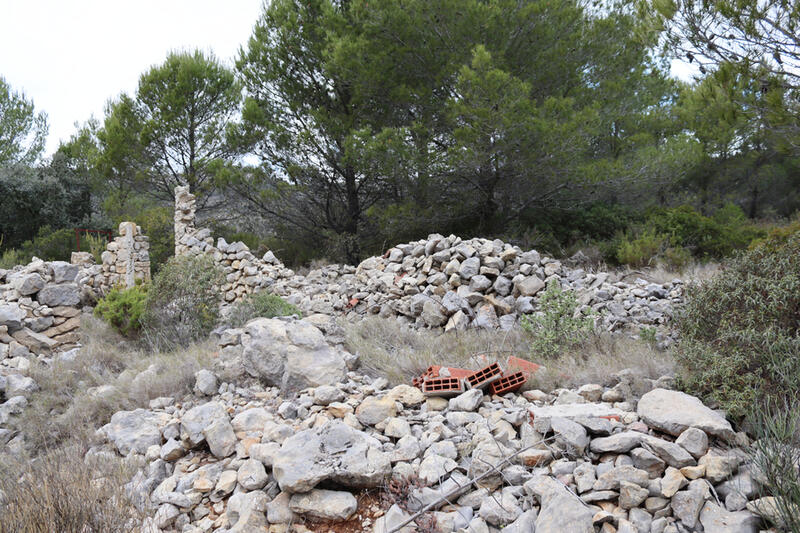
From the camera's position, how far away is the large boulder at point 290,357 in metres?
3.76

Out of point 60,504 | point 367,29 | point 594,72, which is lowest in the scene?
point 60,504

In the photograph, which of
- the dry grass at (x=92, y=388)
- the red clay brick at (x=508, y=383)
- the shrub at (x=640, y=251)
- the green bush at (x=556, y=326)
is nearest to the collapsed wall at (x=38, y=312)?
the dry grass at (x=92, y=388)

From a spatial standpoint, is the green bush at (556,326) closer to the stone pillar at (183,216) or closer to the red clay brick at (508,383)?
the red clay brick at (508,383)

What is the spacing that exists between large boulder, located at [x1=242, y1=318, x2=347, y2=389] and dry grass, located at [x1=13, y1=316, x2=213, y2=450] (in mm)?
621

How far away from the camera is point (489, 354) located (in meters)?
4.10

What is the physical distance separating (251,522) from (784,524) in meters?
2.14

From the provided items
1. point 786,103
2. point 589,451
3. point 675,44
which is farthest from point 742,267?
point 675,44

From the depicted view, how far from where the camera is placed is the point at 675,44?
6.37 m

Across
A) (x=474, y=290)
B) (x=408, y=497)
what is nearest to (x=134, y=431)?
(x=408, y=497)

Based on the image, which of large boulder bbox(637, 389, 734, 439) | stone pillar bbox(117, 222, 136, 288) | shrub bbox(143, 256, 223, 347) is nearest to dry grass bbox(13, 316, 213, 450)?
shrub bbox(143, 256, 223, 347)

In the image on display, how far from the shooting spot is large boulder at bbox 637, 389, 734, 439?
2371 millimetres

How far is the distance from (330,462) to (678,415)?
1.74 m

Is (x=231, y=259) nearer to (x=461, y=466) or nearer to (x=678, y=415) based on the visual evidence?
(x=461, y=466)

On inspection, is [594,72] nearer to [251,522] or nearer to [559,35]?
[559,35]
